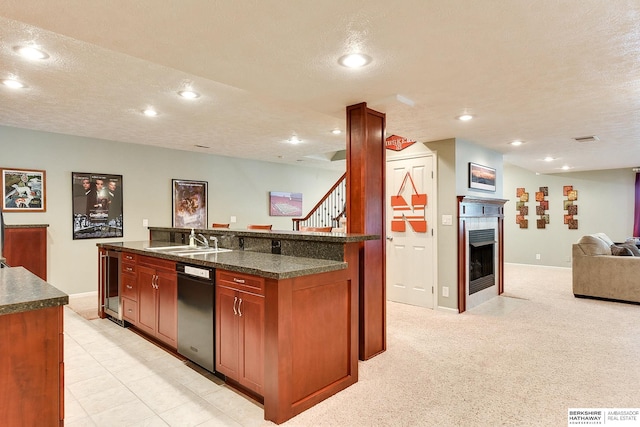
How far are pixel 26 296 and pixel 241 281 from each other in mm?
1126

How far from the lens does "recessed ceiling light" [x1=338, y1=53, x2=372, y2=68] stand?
7.54 feet

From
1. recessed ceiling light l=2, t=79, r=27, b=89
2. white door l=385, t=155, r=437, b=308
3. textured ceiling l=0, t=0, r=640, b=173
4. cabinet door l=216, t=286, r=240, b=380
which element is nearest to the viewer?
textured ceiling l=0, t=0, r=640, b=173

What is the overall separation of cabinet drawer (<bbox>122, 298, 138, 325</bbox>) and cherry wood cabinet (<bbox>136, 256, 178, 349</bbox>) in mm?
76

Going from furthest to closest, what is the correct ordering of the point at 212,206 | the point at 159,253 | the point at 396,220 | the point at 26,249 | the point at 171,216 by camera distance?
1. the point at 212,206
2. the point at 171,216
3. the point at 396,220
4. the point at 26,249
5. the point at 159,253

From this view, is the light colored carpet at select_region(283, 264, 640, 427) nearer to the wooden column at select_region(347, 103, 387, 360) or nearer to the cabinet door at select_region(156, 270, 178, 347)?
the wooden column at select_region(347, 103, 387, 360)

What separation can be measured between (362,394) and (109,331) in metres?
2.84

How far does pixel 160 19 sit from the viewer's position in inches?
72.2

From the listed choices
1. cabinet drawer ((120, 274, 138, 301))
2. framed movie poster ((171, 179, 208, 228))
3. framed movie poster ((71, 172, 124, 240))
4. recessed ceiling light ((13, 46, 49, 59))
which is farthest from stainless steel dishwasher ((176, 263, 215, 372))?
framed movie poster ((171, 179, 208, 228))

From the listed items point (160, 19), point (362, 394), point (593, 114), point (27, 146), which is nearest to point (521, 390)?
point (362, 394)

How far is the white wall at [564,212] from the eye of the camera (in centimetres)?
782

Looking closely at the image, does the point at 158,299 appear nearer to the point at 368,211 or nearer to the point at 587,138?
the point at 368,211

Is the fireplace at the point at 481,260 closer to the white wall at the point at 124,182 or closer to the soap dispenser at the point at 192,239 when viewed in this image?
the soap dispenser at the point at 192,239

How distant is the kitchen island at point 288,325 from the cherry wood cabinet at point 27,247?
3418 millimetres

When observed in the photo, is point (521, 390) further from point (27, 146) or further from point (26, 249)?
point (27, 146)
